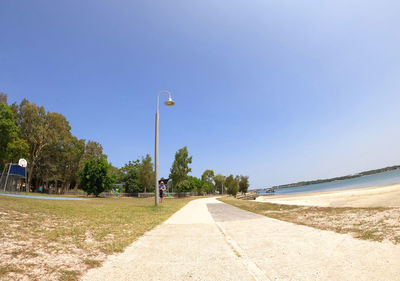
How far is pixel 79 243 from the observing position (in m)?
4.19

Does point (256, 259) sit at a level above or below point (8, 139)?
below

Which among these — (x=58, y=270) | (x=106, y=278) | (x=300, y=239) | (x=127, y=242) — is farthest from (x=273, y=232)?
(x=58, y=270)

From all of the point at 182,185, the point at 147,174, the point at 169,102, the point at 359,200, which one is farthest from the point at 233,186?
the point at 169,102

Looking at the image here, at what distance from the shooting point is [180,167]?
166 ft

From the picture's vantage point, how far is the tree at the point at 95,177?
34.2 meters

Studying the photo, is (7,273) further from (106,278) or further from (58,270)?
(106,278)

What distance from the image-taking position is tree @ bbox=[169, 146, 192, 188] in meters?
50.3

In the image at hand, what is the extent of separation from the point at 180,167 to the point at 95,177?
2089 cm

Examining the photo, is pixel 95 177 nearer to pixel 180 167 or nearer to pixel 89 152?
pixel 89 152

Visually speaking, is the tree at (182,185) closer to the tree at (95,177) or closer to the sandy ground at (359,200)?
the tree at (95,177)

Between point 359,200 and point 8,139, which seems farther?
point 8,139

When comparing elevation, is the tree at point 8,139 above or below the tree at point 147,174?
above

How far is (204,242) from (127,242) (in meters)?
1.79

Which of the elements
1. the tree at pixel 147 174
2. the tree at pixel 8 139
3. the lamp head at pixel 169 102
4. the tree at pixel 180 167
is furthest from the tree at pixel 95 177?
the lamp head at pixel 169 102
